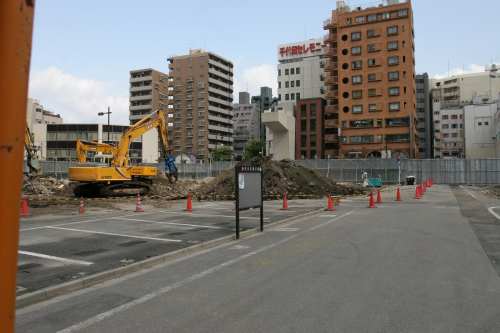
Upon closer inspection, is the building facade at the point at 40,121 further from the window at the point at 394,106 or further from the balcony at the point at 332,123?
the window at the point at 394,106

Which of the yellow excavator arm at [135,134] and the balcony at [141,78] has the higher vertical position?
the balcony at [141,78]

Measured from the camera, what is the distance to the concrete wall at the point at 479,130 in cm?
10100

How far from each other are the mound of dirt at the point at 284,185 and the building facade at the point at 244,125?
438ft

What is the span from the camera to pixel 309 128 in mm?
93438

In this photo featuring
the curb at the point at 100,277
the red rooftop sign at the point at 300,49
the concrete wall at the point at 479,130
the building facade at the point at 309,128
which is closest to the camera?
the curb at the point at 100,277

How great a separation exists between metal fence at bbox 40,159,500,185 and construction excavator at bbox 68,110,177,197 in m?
23.1

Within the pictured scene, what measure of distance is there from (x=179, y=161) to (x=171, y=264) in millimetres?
61577

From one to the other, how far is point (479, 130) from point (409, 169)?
59439mm

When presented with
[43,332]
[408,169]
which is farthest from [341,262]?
[408,169]

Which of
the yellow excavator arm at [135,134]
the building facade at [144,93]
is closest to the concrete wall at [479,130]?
the building facade at [144,93]

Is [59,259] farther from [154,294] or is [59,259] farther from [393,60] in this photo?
[393,60]

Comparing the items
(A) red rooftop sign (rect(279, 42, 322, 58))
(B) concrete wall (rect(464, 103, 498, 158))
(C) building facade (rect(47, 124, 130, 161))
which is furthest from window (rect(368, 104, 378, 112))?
(C) building facade (rect(47, 124, 130, 161))

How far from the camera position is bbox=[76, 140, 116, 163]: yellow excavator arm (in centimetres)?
3106

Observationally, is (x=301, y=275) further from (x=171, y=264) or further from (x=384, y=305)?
(x=171, y=264)
